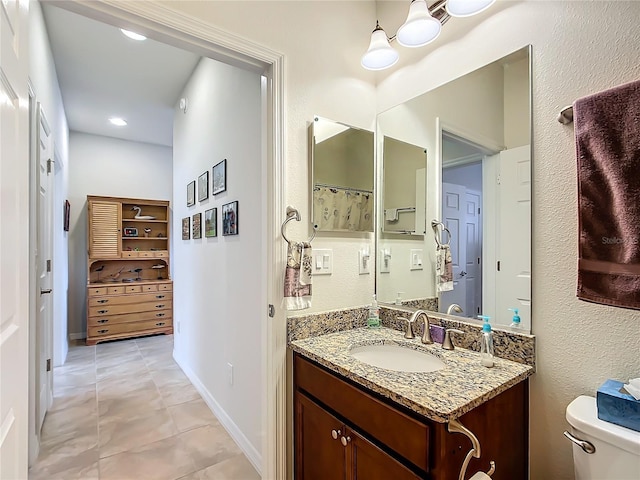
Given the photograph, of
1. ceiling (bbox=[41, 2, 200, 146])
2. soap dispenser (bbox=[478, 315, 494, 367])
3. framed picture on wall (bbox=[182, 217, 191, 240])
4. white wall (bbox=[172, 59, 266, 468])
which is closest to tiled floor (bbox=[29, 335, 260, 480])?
white wall (bbox=[172, 59, 266, 468])

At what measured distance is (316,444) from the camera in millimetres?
1325

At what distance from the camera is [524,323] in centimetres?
122

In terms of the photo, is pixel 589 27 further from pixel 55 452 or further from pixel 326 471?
pixel 55 452

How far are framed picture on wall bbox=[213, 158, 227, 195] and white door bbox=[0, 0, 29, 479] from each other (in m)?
1.36

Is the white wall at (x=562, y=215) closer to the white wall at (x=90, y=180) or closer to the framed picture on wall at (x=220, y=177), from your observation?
the framed picture on wall at (x=220, y=177)

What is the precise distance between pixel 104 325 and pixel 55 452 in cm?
253

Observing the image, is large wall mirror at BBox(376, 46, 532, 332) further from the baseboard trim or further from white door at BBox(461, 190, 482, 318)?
the baseboard trim

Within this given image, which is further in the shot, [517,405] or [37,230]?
[37,230]

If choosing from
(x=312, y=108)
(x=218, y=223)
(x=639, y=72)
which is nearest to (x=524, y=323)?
(x=639, y=72)

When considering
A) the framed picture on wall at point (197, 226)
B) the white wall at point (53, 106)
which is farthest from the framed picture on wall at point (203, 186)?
the white wall at point (53, 106)

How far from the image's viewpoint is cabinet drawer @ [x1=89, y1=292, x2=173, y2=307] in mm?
4185

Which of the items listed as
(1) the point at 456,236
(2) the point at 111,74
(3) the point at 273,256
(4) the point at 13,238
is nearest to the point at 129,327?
(2) the point at 111,74

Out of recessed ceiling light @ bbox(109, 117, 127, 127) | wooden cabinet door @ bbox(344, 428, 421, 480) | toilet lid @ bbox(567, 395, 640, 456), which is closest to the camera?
toilet lid @ bbox(567, 395, 640, 456)

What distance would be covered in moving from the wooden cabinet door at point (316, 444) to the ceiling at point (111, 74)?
2628mm
